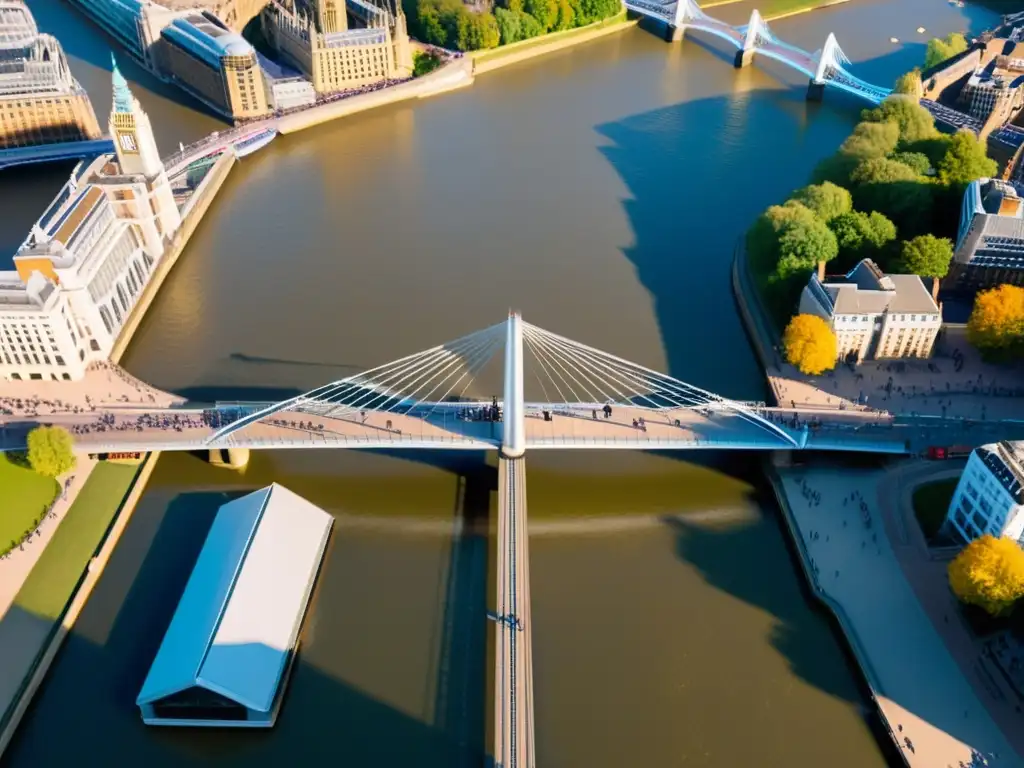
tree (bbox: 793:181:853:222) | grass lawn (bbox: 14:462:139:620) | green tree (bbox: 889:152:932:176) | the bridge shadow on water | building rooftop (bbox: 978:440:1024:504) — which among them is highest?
green tree (bbox: 889:152:932:176)

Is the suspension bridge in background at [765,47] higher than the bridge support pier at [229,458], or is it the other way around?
the suspension bridge in background at [765,47]

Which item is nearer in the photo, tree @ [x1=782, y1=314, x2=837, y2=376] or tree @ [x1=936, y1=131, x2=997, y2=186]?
tree @ [x1=782, y1=314, x2=837, y2=376]

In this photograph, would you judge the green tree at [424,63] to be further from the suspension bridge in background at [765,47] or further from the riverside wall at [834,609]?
the riverside wall at [834,609]

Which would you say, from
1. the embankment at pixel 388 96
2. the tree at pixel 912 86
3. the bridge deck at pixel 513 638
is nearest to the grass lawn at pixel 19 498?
the bridge deck at pixel 513 638

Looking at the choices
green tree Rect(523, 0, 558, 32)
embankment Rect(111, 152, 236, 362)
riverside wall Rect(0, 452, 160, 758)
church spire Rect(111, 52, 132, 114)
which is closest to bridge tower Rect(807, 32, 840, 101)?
green tree Rect(523, 0, 558, 32)

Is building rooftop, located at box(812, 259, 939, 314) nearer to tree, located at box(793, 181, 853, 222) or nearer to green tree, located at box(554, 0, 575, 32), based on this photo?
tree, located at box(793, 181, 853, 222)

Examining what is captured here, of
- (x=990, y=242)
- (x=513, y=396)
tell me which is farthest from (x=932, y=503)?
(x=990, y=242)

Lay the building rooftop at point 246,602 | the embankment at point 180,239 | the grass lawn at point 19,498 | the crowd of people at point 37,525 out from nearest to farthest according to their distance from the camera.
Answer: the building rooftop at point 246,602, the crowd of people at point 37,525, the grass lawn at point 19,498, the embankment at point 180,239
